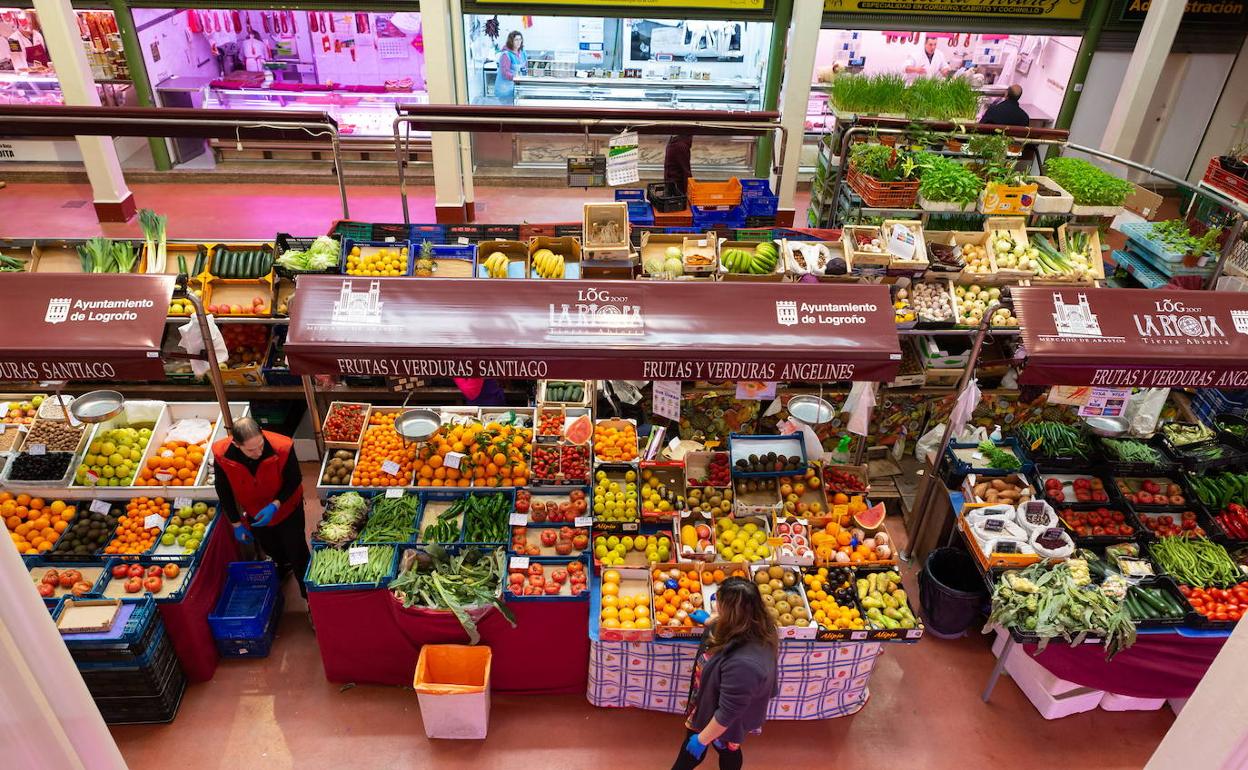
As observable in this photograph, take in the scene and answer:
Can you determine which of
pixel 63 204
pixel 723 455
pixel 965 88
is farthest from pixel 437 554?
pixel 63 204

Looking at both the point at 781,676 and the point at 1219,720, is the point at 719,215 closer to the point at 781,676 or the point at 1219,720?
the point at 781,676

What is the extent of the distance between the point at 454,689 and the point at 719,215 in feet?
20.6

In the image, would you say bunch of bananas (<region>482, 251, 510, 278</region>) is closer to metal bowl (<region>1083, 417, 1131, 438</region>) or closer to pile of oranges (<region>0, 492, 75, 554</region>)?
pile of oranges (<region>0, 492, 75, 554</region>)

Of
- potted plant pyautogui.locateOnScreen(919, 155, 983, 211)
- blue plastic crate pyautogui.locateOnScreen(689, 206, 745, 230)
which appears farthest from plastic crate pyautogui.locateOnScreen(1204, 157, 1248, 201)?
blue plastic crate pyautogui.locateOnScreen(689, 206, 745, 230)

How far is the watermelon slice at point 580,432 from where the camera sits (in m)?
6.66

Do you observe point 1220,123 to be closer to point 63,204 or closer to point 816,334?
point 816,334

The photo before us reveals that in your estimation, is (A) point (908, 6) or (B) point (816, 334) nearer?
(B) point (816, 334)

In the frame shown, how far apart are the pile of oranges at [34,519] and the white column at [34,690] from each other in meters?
5.66

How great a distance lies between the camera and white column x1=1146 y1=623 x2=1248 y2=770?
1080 mm

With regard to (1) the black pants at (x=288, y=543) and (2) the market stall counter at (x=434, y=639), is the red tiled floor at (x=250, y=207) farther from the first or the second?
(2) the market stall counter at (x=434, y=639)

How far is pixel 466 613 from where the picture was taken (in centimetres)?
543

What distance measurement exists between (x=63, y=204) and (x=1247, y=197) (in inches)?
640

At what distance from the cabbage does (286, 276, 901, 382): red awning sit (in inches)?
92.6

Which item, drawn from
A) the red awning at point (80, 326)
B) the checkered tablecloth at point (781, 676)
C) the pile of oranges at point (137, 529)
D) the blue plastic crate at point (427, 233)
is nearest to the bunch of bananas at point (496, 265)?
the blue plastic crate at point (427, 233)
